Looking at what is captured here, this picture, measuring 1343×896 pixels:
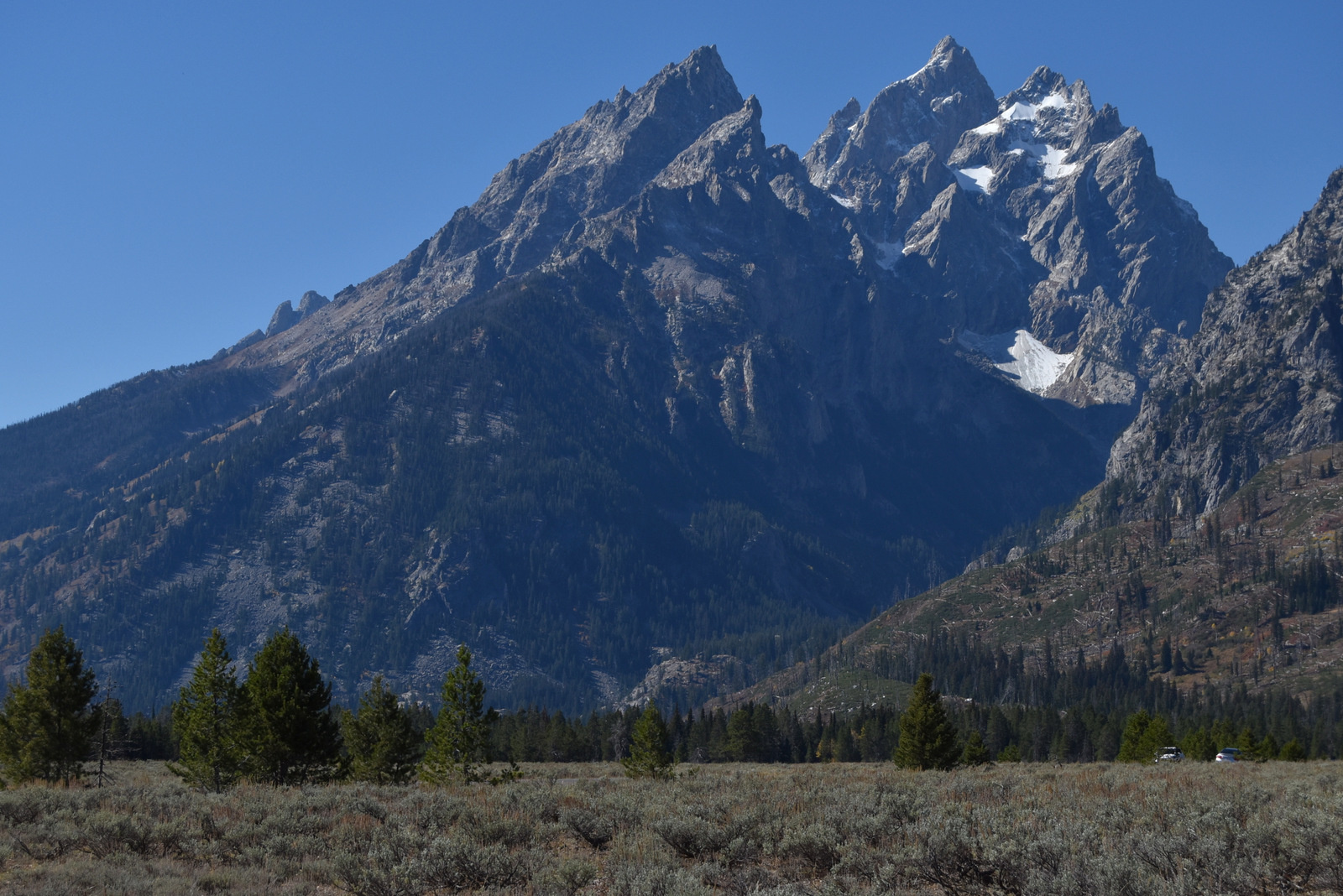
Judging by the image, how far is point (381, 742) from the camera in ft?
183

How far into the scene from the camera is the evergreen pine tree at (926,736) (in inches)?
2437

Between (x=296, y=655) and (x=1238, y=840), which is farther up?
(x=296, y=655)

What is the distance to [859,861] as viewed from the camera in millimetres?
20078

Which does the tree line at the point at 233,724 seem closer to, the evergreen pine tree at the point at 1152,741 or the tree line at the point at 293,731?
the tree line at the point at 293,731

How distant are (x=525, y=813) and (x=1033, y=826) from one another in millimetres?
13086

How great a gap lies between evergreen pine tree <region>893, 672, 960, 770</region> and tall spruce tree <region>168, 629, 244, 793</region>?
1555 inches

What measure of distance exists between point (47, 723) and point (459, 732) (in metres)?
20.0

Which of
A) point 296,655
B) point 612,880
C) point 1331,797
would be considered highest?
Answer: point 296,655

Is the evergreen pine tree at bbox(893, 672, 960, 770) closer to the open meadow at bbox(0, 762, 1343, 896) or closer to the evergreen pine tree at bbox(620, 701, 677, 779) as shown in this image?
the evergreen pine tree at bbox(620, 701, 677, 779)

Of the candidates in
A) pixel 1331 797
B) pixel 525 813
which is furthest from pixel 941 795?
pixel 525 813

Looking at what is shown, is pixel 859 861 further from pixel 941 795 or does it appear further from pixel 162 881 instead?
pixel 162 881

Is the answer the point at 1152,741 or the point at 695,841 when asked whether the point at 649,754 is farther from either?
the point at 1152,741

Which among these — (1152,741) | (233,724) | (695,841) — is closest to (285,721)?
(233,724)

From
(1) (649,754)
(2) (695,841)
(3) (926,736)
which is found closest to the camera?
(2) (695,841)
